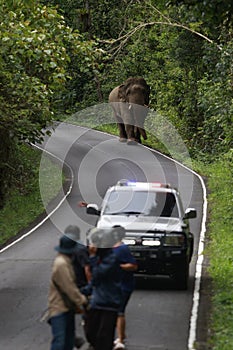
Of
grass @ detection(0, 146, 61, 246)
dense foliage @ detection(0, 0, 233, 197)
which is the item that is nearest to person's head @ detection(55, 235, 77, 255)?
dense foliage @ detection(0, 0, 233, 197)

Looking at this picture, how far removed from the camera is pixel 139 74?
160ft

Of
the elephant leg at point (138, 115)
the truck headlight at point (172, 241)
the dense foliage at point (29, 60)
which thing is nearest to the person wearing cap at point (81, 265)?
the truck headlight at point (172, 241)

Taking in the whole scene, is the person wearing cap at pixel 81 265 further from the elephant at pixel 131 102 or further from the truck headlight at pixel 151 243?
the elephant at pixel 131 102

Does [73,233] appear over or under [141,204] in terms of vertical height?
under

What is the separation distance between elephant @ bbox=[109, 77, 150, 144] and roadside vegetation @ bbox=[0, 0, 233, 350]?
133 cm

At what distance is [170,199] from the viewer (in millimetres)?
17906

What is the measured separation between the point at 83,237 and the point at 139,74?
85.9 ft

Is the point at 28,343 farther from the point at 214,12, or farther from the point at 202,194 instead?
the point at 202,194

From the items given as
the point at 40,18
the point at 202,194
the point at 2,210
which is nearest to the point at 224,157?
the point at 202,194

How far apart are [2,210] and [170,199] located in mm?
13623

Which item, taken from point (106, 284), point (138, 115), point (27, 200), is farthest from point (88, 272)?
point (27, 200)

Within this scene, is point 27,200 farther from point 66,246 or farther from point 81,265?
point 66,246

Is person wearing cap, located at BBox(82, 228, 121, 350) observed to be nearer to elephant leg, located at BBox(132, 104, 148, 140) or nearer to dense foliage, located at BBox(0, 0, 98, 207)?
dense foliage, located at BBox(0, 0, 98, 207)

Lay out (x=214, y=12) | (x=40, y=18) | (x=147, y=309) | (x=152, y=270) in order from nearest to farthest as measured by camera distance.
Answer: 1. (x=214, y=12)
2. (x=147, y=309)
3. (x=152, y=270)
4. (x=40, y=18)
